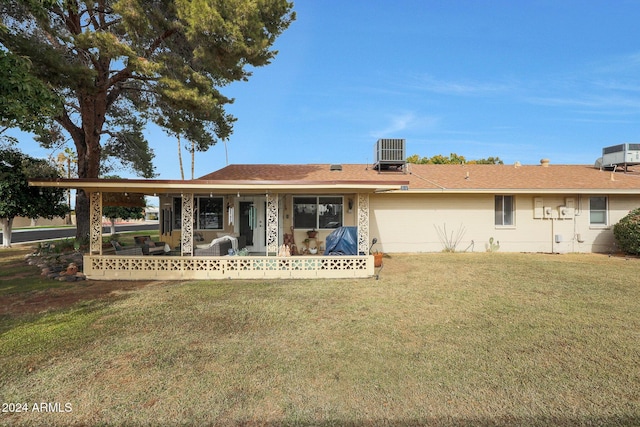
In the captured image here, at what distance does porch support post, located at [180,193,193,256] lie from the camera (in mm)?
9148

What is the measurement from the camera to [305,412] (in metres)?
3.05

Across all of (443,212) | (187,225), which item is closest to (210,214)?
(187,225)

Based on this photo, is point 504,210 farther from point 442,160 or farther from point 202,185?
point 442,160

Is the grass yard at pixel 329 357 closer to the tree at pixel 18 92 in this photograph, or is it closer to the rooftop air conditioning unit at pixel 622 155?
the tree at pixel 18 92

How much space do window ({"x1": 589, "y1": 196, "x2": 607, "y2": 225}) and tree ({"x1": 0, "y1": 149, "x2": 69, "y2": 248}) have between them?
2442cm

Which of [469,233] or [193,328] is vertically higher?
[469,233]

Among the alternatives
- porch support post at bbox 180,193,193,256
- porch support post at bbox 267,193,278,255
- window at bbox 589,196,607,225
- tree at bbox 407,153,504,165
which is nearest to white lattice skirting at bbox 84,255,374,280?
porch support post at bbox 180,193,193,256

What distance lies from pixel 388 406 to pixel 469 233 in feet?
41.0

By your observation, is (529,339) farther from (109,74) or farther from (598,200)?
(109,74)

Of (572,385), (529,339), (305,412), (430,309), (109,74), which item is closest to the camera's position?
(305,412)

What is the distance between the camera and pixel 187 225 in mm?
9250

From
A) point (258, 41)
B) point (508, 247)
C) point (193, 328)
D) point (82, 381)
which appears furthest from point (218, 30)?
point (508, 247)

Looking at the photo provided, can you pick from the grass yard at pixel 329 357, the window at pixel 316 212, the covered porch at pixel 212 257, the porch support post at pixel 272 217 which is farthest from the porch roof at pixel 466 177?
the grass yard at pixel 329 357

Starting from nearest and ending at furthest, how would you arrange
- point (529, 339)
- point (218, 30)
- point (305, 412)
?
point (305, 412) < point (529, 339) < point (218, 30)
